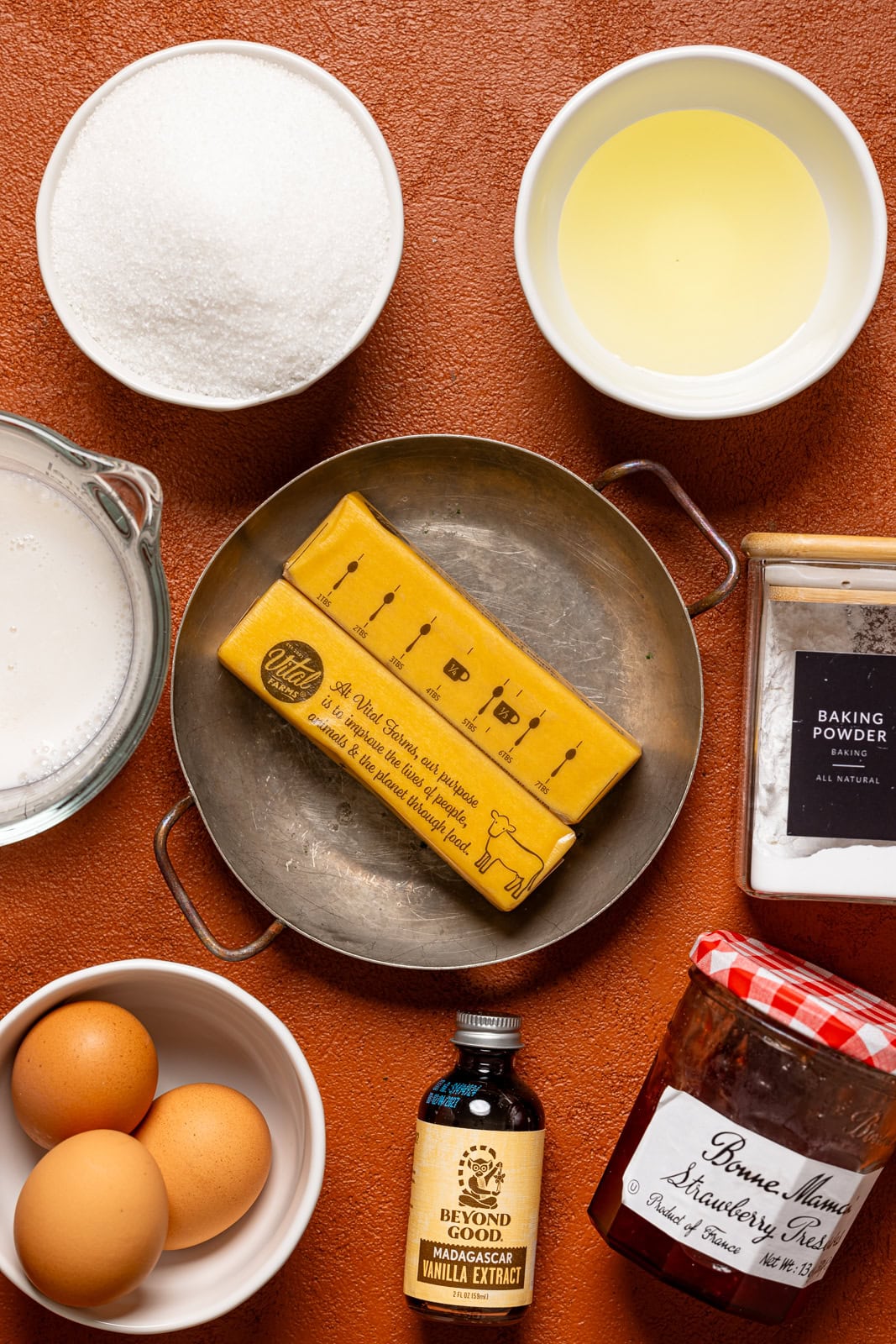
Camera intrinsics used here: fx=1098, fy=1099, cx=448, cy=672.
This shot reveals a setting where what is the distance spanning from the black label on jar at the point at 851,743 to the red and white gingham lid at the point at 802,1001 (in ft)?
0.32

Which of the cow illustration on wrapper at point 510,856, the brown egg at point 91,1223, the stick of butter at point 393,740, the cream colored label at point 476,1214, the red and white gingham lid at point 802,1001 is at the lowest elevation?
the cream colored label at point 476,1214

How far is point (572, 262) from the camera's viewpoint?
712mm

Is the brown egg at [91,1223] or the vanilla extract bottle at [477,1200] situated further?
the vanilla extract bottle at [477,1200]

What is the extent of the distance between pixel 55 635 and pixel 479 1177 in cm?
41

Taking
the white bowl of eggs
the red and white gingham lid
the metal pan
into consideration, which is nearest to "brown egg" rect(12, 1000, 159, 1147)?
the white bowl of eggs

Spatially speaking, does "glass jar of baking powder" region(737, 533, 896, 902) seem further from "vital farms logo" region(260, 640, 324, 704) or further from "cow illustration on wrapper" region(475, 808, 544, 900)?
"vital farms logo" region(260, 640, 324, 704)

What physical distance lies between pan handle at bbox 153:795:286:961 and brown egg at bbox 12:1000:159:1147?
0.28 feet

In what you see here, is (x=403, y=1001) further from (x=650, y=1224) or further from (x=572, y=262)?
(x=572, y=262)

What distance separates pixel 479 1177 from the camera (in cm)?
67

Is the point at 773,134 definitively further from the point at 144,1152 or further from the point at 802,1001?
the point at 144,1152

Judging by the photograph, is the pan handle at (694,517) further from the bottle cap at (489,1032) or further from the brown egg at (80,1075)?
the brown egg at (80,1075)

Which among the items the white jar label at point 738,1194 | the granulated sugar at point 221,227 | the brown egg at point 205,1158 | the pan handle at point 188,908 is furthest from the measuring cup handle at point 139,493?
the white jar label at point 738,1194

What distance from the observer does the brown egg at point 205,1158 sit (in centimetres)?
62

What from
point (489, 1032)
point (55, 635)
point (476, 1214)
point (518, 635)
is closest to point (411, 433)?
point (518, 635)
